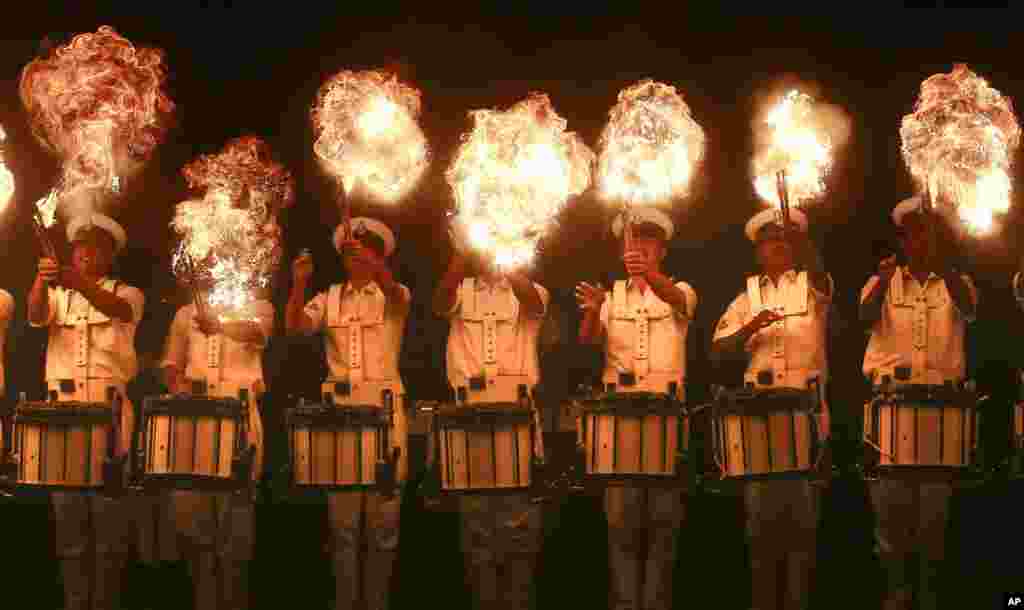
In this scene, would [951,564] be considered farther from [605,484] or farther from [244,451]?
[244,451]

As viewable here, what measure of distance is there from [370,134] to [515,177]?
102 centimetres

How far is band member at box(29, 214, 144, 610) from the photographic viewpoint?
7.80m

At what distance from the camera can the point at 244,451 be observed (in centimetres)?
761

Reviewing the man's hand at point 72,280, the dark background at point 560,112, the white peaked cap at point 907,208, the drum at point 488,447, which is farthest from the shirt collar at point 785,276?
the man's hand at point 72,280

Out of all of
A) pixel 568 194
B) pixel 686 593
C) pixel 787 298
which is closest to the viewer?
pixel 787 298

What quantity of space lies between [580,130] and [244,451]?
133 inches

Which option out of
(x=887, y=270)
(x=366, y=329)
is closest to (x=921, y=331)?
(x=887, y=270)

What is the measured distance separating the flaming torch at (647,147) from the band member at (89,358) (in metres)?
3.21

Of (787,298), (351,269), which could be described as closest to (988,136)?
(787,298)

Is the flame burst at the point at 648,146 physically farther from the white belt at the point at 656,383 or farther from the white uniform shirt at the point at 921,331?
the white uniform shirt at the point at 921,331

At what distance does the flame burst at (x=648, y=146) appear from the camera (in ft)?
26.5

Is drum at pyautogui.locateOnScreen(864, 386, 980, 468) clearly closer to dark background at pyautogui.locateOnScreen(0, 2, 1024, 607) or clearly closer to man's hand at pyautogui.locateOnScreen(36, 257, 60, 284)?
dark background at pyautogui.locateOnScreen(0, 2, 1024, 607)

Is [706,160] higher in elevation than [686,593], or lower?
higher

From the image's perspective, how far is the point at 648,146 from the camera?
809cm
